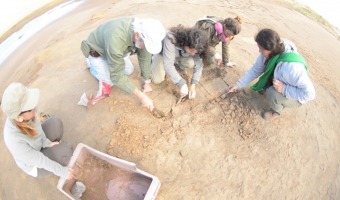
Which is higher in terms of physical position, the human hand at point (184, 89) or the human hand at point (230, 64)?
the human hand at point (184, 89)

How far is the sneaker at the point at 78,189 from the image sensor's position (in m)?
2.75

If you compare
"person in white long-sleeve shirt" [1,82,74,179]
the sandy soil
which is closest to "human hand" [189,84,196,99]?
the sandy soil

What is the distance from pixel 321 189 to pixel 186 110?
151 centimetres

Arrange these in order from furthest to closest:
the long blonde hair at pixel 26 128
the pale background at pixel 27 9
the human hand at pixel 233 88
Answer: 1. the pale background at pixel 27 9
2. the human hand at pixel 233 88
3. the long blonde hair at pixel 26 128

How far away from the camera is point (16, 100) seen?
2.11 metres

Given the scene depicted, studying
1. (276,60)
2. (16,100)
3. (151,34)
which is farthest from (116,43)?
(276,60)

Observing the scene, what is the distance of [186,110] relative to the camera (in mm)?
3209

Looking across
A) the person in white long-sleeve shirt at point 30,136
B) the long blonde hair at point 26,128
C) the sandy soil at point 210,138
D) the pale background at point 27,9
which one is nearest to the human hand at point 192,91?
the sandy soil at point 210,138

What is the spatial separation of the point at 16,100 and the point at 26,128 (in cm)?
28

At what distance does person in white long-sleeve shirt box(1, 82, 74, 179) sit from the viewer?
2136 mm

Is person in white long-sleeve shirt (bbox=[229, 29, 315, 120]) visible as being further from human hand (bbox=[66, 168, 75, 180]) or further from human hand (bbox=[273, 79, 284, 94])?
human hand (bbox=[66, 168, 75, 180])

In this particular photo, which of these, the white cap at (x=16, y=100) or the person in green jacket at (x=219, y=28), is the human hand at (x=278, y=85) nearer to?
the person in green jacket at (x=219, y=28)

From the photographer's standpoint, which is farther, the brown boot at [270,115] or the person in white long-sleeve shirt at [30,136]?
the brown boot at [270,115]

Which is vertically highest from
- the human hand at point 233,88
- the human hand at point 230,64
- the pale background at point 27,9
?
the human hand at point 233,88
